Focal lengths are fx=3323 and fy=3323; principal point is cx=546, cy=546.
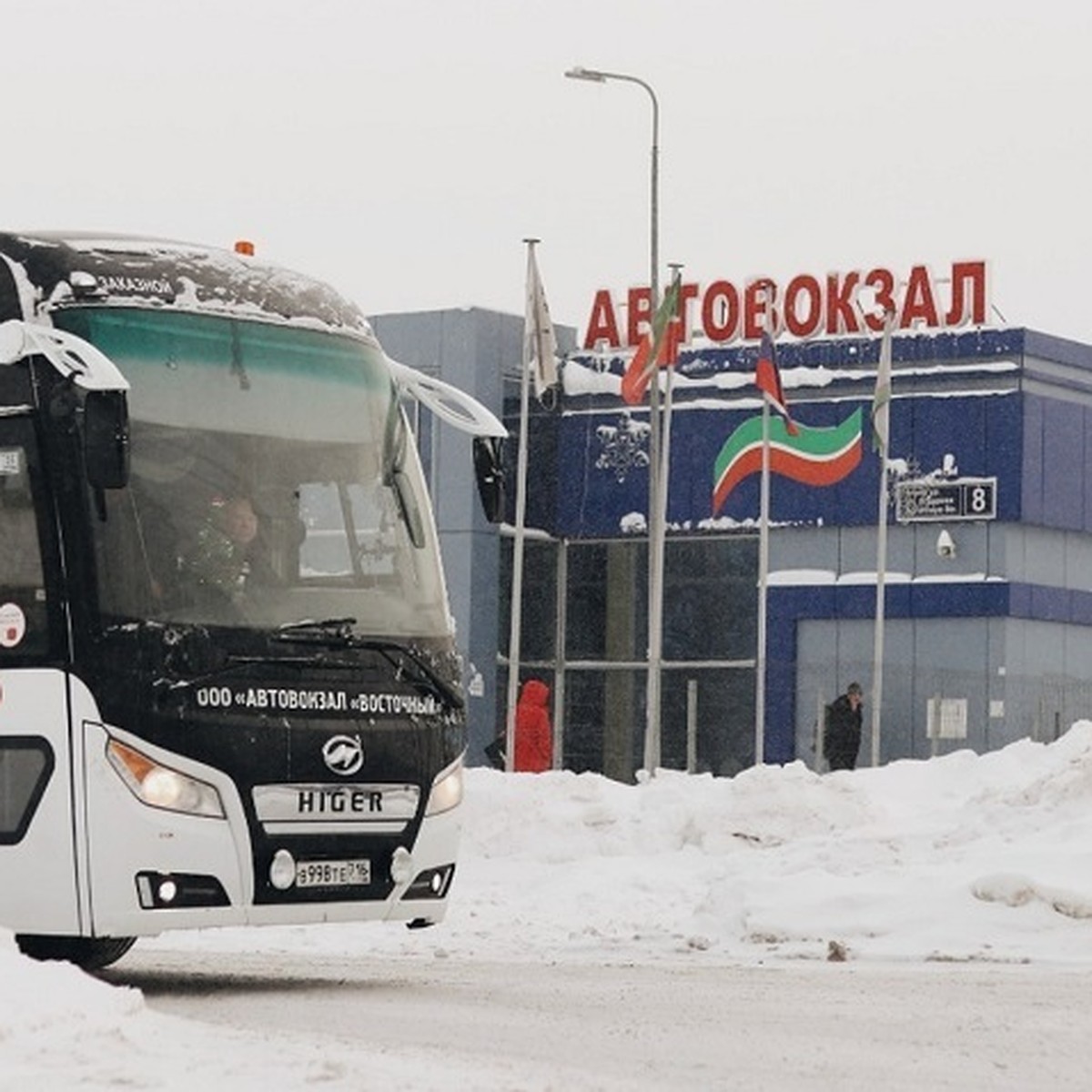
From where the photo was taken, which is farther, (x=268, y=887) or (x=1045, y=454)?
(x=1045, y=454)

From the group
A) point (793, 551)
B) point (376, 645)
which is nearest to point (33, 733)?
point (376, 645)

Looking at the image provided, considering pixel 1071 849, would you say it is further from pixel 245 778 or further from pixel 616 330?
pixel 616 330

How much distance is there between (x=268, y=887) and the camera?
45.2ft

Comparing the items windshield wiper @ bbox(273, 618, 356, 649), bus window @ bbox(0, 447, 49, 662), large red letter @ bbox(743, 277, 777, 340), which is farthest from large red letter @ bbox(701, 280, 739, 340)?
bus window @ bbox(0, 447, 49, 662)

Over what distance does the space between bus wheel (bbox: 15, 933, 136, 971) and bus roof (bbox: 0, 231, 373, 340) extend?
2740 mm

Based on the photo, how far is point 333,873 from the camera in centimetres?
1403

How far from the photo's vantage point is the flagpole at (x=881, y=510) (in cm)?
4744

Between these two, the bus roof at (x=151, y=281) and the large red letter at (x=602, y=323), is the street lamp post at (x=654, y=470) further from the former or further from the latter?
the bus roof at (x=151, y=281)

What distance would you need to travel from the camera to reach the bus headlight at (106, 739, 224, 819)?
44.3ft

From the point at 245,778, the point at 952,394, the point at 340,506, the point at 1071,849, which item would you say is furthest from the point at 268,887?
the point at 952,394

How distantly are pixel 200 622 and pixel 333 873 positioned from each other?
122 centimetres

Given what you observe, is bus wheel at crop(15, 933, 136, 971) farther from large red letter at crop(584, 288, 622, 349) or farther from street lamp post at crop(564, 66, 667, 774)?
large red letter at crop(584, 288, 622, 349)

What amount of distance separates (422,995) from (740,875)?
20.8 feet

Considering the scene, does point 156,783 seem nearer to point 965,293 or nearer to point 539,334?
point 539,334
